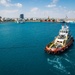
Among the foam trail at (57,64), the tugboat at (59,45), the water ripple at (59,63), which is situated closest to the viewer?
the water ripple at (59,63)

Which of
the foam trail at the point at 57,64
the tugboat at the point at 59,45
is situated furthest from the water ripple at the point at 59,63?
the tugboat at the point at 59,45

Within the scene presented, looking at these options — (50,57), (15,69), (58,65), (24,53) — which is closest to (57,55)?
(50,57)

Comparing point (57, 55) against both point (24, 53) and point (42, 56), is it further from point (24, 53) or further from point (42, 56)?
point (24, 53)

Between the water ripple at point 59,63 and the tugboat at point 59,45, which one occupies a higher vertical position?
the tugboat at point 59,45

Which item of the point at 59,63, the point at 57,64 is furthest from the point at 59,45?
the point at 57,64

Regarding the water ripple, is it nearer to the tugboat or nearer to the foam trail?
the foam trail

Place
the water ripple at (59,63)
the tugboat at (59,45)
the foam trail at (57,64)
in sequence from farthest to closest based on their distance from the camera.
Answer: the tugboat at (59,45) → the foam trail at (57,64) → the water ripple at (59,63)

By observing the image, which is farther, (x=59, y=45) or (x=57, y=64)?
(x=59, y=45)

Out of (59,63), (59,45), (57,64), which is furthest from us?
(59,45)

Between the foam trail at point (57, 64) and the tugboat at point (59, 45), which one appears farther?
the tugboat at point (59, 45)

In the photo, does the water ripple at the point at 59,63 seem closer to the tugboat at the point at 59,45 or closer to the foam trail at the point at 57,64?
the foam trail at the point at 57,64

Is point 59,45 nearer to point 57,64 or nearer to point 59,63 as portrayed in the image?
point 59,63

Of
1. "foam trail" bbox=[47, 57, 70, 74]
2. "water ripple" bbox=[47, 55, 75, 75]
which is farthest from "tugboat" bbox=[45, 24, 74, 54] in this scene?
"foam trail" bbox=[47, 57, 70, 74]
